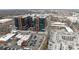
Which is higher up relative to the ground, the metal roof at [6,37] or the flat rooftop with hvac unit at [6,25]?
the flat rooftop with hvac unit at [6,25]

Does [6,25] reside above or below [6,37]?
above

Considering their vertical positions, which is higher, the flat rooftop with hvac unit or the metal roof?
the flat rooftop with hvac unit

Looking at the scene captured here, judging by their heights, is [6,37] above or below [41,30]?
below

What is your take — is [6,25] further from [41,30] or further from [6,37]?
[41,30]

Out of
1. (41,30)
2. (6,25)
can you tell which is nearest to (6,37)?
(6,25)
